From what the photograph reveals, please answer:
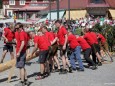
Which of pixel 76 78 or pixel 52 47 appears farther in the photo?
pixel 52 47

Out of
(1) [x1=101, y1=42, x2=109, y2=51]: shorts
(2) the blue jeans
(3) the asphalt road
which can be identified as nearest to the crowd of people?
(2) the blue jeans

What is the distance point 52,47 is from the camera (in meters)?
14.8

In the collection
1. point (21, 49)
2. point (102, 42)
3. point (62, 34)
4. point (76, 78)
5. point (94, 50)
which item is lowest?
point (76, 78)

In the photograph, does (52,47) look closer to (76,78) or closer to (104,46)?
(76,78)

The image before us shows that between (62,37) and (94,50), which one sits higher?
(62,37)

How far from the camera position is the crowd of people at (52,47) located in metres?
12.3

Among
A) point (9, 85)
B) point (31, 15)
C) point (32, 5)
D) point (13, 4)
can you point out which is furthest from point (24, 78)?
point (13, 4)

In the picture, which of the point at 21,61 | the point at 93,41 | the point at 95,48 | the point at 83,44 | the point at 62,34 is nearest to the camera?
the point at 21,61

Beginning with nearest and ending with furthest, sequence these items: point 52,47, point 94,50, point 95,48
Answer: point 52,47
point 94,50
point 95,48

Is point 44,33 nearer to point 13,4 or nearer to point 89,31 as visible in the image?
point 89,31

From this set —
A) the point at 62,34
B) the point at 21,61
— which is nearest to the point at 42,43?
the point at 62,34

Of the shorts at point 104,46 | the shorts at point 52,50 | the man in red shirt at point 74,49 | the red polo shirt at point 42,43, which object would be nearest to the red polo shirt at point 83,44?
the man in red shirt at point 74,49

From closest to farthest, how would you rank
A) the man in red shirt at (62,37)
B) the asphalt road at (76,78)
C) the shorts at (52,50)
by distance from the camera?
the asphalt road at (76,78) → the man in red shirt at (62,37) → the shorts at (52,50)

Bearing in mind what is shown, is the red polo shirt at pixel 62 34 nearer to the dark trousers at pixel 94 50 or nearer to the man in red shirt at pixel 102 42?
the dark trousers at pixel 94 50
